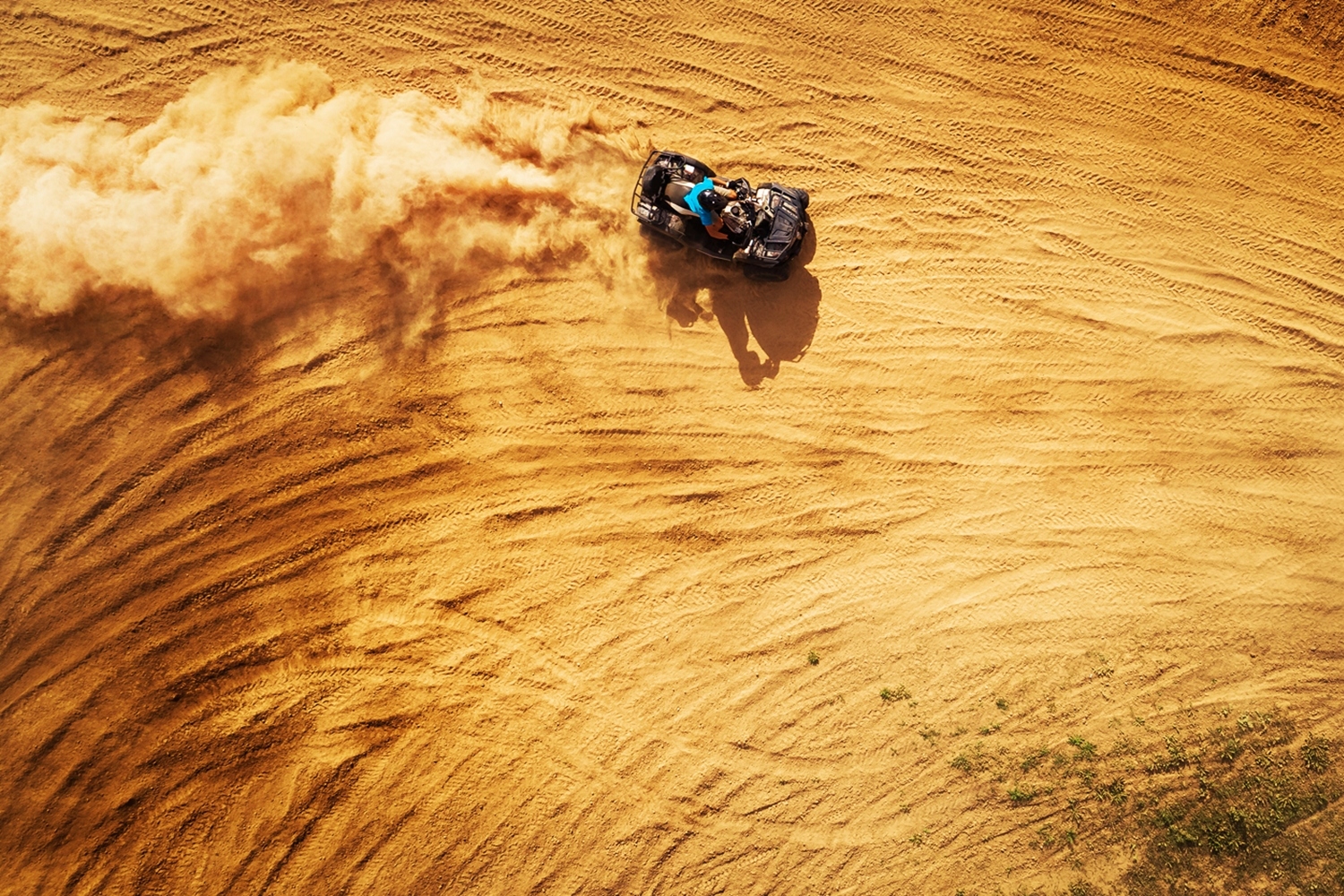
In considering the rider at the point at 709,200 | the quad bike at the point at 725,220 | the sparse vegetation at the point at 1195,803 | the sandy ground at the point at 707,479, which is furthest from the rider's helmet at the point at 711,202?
the sparse vegetation at the point at 1195,803

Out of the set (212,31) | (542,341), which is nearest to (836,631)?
(542,341)

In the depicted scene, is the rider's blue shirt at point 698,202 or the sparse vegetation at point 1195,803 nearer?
the rider's blue shirt at point 698,202

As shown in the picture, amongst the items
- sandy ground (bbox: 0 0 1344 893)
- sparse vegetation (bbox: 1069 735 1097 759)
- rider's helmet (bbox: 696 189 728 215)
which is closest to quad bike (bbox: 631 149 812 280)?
rider's helmet (bbox: 696 189 728 215)

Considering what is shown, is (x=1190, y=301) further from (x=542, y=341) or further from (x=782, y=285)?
(x=542, y=341)

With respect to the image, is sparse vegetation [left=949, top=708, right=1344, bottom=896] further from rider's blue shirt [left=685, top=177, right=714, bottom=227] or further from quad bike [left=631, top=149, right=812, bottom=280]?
rider's blue shirt [left=685, top=177, right=714, bottom=227]

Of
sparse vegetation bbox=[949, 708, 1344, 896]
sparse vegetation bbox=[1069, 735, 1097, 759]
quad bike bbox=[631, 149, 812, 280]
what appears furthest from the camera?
sparse vegetation bbox=[1069, 735, 1097, 759]

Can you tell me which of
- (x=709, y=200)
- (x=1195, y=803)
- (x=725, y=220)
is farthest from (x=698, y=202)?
(x=1195, y=803)

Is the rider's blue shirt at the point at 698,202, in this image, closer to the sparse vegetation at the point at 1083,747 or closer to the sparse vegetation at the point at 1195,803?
the sparse vegetation at the point at 1195,803
